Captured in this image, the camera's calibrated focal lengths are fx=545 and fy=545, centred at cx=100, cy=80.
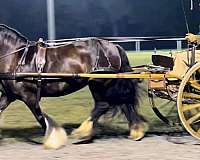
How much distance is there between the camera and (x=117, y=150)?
5891 mm

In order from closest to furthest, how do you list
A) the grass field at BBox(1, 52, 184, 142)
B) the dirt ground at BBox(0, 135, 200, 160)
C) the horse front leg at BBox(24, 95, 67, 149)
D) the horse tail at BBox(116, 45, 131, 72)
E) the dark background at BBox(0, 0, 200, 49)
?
the dirt ground at BBox(0, 135, 200, 160), the horse front leg at BBox(24, 95, 67, 149), the horse tail at BBox(116, 45, 131, 72), the grass field at BBox(1, 52, 184, 142), the dark background at BBox(0, 0, 200, 49)

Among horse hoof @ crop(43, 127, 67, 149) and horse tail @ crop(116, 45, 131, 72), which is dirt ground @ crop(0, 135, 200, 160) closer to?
horse hoof @ crop(43, 127, 67, 149)

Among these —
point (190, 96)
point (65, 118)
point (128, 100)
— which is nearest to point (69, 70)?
point (128, 100)

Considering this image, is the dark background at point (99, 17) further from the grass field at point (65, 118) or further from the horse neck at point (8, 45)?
the horse neck at point (8, 45)

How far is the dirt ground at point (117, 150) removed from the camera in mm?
5551

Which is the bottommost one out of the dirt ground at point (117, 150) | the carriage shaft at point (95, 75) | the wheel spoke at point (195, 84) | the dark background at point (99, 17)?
the dirt ground at point (117, 150)

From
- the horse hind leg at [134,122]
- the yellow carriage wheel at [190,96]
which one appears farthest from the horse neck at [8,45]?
the yellow carriage wheel at [190,96]

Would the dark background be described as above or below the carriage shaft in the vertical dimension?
above

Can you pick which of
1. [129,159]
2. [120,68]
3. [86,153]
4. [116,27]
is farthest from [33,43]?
[116,27]

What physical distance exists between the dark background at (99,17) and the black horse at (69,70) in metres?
22.2

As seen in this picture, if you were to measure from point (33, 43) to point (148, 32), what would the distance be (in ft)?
76.5

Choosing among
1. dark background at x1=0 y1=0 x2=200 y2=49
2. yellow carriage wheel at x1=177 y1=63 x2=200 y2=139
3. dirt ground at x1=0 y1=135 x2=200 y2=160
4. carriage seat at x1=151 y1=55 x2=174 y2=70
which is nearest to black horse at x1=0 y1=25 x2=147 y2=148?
dirt ground at x1=0 y1=135 x2=200 y2=160

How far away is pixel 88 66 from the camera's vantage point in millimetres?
6434

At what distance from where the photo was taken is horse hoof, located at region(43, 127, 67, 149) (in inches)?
238
